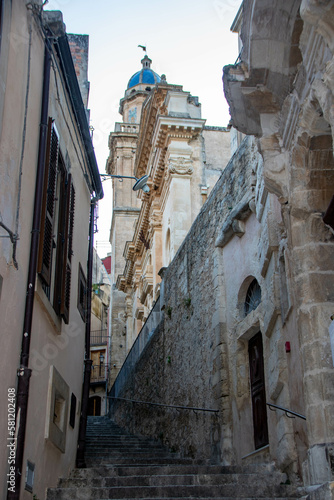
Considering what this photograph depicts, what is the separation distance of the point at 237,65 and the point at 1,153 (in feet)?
8.72

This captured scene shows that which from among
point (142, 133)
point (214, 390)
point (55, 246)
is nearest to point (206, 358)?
point (214, 390)

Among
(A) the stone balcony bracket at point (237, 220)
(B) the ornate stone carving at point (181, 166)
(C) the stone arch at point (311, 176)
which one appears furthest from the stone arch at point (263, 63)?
(B) the ornate stone carving at point (181, 166)

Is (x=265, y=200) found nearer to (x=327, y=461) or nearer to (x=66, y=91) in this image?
(x=66, y=91)

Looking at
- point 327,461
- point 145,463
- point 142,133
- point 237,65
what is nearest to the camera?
point 327,461

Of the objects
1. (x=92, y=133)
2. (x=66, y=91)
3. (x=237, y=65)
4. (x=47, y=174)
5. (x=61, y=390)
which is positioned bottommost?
(x=61, y=390)

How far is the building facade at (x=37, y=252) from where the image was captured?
566 centimetres

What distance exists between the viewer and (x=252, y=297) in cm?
984

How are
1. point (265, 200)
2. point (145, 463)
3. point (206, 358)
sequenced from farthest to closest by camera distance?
point (206, 358)
point (145, 463)
point (265, 200)

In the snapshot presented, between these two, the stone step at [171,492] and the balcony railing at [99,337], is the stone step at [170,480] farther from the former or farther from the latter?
the balcony railing at [99,337]

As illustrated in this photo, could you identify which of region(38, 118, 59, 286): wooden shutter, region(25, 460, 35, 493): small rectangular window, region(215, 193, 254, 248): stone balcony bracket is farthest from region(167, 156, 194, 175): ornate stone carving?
region(25, 460, 35, 493): small rectangular window

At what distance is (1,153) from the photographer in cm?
559

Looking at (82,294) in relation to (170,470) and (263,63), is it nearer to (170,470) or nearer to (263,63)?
(170,470)

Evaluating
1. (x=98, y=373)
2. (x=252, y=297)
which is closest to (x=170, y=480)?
(x=252, y=297)

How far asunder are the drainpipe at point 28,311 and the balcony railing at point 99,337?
3496 cm
